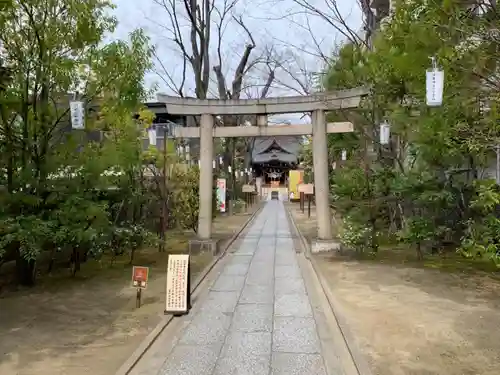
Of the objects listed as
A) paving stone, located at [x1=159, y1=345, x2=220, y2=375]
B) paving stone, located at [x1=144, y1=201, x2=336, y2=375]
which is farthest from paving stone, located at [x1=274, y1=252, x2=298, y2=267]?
paving stone, located at [x1=159, y1=345, x2=220, y2=375]

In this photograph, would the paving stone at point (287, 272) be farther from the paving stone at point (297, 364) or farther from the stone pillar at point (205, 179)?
the paving stone at point (297, 364)

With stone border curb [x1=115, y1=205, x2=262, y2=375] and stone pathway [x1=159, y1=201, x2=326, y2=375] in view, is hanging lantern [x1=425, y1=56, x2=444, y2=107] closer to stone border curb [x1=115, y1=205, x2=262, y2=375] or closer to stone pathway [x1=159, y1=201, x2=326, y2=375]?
stone pathway [x1=159, y1=201, x2=326, y2=375]

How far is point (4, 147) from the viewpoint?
853 cm

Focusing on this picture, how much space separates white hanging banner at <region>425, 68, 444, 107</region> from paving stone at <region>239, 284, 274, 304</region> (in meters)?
4.06

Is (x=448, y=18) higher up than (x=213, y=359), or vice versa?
(x=448, y=18)

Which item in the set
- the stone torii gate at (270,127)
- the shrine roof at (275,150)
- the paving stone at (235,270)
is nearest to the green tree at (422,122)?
the stone torii gate at (270,127)

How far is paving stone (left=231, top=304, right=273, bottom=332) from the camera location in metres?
6.48

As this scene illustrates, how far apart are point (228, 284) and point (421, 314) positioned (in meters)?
3.68

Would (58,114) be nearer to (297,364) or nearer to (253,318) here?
(253,318)

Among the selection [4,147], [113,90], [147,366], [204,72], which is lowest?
[147,366]

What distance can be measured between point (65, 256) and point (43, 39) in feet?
16.7

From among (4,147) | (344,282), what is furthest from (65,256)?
(344,282)

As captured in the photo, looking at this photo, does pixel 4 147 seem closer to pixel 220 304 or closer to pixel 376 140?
pixel 220 304

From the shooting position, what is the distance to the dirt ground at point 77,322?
17.6 feet
